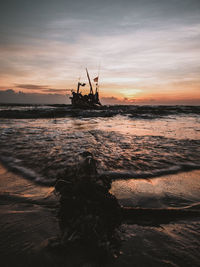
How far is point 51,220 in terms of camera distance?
1.68 meters

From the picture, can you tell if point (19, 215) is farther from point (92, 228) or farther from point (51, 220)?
point (92, 228)

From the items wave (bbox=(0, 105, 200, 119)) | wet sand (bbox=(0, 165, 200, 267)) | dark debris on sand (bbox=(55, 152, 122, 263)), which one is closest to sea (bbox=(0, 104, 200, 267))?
wet sand (bbox=(0, 165, 200, 267))

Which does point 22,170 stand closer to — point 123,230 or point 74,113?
point 123,230

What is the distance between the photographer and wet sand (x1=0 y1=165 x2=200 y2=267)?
123 centimetres

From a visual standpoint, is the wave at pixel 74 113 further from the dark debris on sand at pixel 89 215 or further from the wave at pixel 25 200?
the dark debris on sand at pixel 89 215

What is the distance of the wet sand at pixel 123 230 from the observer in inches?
48.4

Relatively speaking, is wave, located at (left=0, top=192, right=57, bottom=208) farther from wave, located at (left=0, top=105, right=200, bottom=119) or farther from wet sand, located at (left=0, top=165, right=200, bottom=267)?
wave, located at (left=0, top=105, right=200, bottom=119)

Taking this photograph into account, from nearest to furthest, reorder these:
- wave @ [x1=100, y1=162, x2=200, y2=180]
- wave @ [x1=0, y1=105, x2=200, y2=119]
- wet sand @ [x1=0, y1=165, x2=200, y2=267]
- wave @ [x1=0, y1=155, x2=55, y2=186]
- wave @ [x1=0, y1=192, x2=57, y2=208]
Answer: wet sand @ [x1=0, y1=165, x2=200, y2=267], wave @ [x1=0, y1=192, x2=57, y2=208], wave @ [x1=0, y1=155, x2=55, y2=186], wave @ [x1=100, y1=162, x2=200, y2=180], wave @ [x1=0, y1=105, x2=200, y2=119]

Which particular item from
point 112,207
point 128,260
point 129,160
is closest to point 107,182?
point 112,207

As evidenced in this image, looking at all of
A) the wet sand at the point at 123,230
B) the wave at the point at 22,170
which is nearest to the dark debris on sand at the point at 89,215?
the wet sand at the point at 123,230

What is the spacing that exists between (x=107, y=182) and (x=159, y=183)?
1.42 m

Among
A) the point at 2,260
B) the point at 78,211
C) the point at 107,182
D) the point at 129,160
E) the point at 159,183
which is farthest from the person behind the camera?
the point at 129,160

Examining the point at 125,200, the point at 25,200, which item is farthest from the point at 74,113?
the point at 125,200

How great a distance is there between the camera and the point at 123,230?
1515 millimetres
